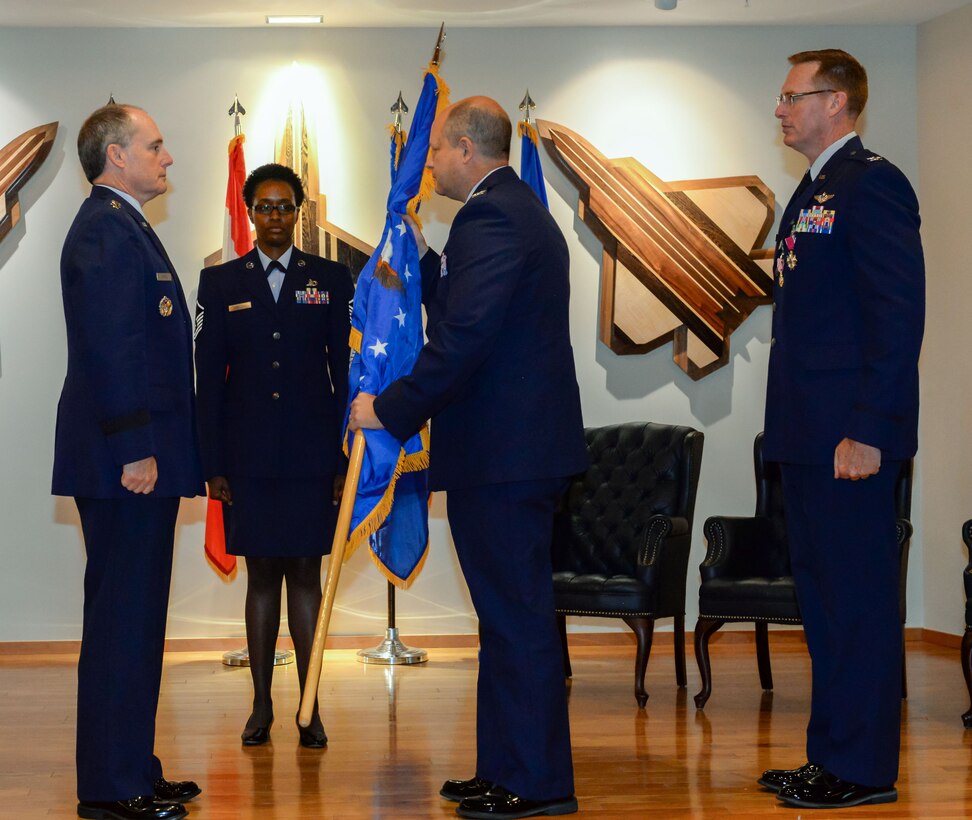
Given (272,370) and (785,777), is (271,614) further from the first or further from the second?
(785,777)

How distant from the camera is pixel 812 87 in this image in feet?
11.0

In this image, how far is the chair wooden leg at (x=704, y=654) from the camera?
480cm

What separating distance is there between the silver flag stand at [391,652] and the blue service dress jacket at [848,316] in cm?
295

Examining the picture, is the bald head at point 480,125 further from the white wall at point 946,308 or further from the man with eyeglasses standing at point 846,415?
the white wall at point 946,308

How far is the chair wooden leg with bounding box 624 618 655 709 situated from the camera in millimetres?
4871

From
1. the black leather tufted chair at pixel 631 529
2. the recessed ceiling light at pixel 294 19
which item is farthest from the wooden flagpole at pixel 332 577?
the recessed ceiling light at pixel 294 19

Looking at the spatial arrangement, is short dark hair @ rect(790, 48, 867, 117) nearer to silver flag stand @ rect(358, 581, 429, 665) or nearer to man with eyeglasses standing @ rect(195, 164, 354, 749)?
man with eyeglasses standing @ rect(195, 164, 354, 749)

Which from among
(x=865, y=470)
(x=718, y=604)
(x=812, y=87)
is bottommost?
(x=718, y=604)

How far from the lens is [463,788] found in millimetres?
3365

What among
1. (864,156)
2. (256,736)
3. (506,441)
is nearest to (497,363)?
(506,441)

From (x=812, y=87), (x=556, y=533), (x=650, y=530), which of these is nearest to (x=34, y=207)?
(x=556, y=533)

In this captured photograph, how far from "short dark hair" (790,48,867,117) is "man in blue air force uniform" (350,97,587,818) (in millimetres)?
850

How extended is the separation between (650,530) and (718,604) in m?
0.41

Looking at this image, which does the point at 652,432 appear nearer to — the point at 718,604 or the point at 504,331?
the point at 718,604
